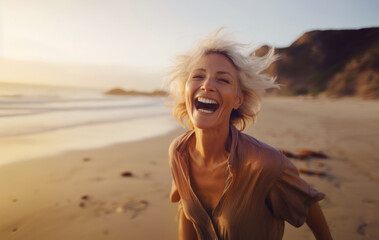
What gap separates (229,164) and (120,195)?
2769mm

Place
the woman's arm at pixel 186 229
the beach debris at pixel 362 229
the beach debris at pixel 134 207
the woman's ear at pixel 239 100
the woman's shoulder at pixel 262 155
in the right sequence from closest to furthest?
the woman's shoulder at pixel 262 155 → the woman's ear at pixel 239 100 → the woman's arm at pixel 186 229 → the beach debris at pixel 362 229 → the beach debris at pixel 134 207

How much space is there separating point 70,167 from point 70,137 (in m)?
3.48

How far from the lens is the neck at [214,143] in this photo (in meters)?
1.89

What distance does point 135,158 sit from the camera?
5.66m

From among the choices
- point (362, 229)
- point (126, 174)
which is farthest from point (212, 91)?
point (126, 174)

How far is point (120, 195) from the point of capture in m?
3.70

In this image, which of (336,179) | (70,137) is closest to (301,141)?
(336,179)

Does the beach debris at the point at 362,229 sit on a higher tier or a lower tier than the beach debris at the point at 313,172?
higher

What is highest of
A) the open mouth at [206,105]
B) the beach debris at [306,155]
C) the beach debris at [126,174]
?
the open mouth at [206,105]

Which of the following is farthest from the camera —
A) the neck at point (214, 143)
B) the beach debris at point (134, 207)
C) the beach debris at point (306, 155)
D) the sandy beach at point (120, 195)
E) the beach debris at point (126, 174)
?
the beach debris at point (306, 155)

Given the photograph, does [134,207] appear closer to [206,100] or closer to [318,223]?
[206,100]

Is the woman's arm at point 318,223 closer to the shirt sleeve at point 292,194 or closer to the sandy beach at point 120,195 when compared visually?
the shirt sleeve at point 292,194

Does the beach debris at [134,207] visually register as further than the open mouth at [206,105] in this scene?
Yes

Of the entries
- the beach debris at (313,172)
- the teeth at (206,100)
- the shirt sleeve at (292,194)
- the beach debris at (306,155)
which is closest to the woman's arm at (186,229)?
the shirt sleeve at (292,194)
